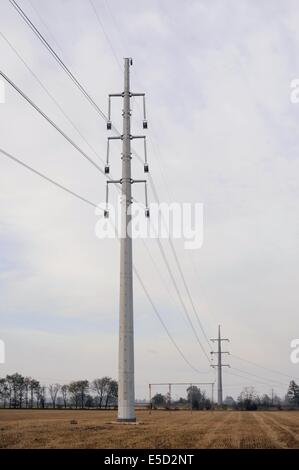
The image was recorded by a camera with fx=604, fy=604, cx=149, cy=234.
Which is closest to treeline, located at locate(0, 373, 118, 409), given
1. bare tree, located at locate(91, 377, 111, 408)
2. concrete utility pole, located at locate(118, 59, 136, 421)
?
bare tree, located at locate(91, 377, 111, 408)

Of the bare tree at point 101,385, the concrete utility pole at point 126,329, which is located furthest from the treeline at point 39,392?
the concrete utility pole at point 126,329

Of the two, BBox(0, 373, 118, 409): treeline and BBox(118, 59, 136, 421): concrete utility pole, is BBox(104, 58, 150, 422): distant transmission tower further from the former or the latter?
BBox(0, 373, 118, 409): treeline

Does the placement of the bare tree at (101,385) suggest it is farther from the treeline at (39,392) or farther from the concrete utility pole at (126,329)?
the concrete utility pole at (126,329)

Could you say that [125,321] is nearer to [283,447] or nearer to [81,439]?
[81,439]

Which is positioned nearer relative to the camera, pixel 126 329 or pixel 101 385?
pixel 126 329

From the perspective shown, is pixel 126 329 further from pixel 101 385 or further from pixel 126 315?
pixel 101 385

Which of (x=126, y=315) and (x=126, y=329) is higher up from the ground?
(x=126, y=315)

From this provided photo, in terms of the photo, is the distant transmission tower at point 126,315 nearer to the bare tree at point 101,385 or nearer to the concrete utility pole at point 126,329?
the concrete utility pole at point 126,329

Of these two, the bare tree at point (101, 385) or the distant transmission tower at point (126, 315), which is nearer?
the distant transmission tower at point (126, 315)

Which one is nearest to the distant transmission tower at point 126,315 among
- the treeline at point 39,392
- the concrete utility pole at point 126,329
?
the concrete utility pole at point 126,329

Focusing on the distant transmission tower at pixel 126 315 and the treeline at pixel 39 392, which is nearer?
the distant transmission tower at pixel 126 315

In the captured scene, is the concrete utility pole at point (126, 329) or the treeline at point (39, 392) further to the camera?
the treeline at point (39, 392)

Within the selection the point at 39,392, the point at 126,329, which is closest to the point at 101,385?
the point at 39,392
